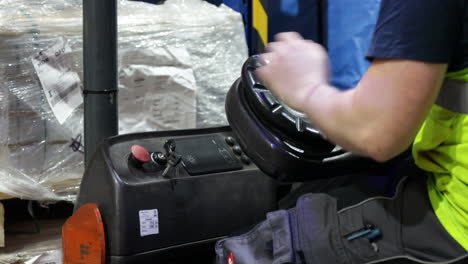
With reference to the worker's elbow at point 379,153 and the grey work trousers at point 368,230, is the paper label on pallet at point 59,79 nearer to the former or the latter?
the grey work trousers at point 368,230

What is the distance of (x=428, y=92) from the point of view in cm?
56

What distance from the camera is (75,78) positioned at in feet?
5.18

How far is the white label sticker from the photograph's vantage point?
0.99 meters

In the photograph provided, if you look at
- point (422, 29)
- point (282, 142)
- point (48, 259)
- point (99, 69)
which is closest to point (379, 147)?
point (422, 29)

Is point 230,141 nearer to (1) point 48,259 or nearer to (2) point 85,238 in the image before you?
(2) point 85,238

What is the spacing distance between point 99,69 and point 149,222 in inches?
17.0

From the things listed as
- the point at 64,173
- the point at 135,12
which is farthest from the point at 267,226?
the point at 135,12

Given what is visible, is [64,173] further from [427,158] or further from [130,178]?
[427,158]

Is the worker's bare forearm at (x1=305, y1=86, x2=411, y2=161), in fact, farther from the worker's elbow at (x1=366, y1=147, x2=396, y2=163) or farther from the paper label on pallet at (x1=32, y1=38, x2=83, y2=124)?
the paper label on pallet at (x1=32, y1=38, x2=83, y2=124)

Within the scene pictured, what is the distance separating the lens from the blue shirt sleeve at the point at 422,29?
547mm

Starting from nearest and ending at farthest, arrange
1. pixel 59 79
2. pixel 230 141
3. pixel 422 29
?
pixel 422 29
pixel 230 141
pixel 59 79

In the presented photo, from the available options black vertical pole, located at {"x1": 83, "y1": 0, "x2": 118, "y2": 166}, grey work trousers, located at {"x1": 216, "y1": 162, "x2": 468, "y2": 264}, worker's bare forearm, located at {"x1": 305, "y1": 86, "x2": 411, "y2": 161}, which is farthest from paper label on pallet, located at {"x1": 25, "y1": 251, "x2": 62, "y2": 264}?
worker's bare forearm, located at {"x1": 305, "y1": 86, "x2": 411, "y2": 161}

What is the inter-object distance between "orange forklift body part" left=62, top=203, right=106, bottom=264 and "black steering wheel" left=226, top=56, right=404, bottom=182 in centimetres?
33

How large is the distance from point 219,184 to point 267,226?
0.90 feet
